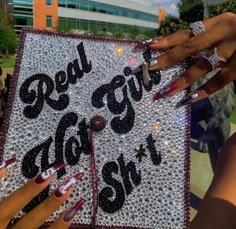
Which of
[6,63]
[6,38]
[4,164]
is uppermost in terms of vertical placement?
[6,38]

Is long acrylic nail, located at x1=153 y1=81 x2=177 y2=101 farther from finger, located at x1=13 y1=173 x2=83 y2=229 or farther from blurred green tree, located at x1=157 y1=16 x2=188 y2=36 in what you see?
blurred green tree, located at x1=157 y1=16 x2=188 y2=36

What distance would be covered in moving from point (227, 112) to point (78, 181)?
269 cm

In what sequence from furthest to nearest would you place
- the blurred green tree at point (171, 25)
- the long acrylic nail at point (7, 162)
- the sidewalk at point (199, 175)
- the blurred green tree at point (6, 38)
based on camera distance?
the blurred green tree at point (6, 38) < the blurred green tree at point (171, 25) < the sidewalk at point (199, 175) < the long acrylic nail at point (7, 162)

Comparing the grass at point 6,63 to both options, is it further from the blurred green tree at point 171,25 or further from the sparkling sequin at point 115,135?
the sparkling sequin at point 115,135

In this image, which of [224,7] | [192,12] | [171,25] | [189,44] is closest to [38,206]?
[189,44]

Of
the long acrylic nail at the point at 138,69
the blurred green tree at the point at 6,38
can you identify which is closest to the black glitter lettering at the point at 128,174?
the long acrylic nail at the point at 138,69

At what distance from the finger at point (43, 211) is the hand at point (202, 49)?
353 millimetres

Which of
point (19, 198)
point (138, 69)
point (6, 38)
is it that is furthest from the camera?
point (6, 38)

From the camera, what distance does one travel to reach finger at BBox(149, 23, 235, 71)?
1.05 metres

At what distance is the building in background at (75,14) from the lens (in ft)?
134

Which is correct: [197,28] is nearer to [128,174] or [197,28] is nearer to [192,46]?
[192,46]

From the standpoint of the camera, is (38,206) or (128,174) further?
(128,174)

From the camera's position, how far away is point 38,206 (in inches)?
37.7

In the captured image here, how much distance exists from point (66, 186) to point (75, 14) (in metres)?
44.7
